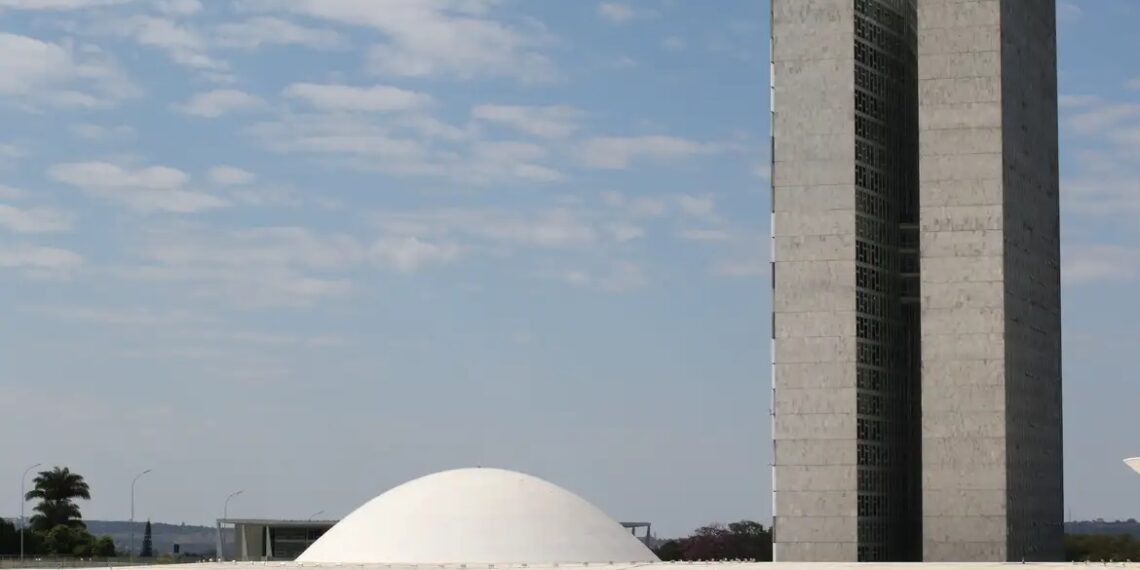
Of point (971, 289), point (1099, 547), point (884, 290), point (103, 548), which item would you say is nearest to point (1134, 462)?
point (971, 289)

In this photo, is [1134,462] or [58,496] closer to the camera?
[1134,462]

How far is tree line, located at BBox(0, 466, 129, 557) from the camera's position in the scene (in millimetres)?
174500

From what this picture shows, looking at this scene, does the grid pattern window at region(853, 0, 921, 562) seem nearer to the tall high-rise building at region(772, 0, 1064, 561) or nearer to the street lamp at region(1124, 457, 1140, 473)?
the tall high-rise building at region(772, 0, 1064, 561)

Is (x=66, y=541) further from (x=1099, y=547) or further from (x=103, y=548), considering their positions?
(x=1099, y=547)

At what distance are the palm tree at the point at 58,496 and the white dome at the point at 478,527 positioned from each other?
67.4m

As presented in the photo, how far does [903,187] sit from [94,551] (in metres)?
85.7

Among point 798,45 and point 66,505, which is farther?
point 66,505

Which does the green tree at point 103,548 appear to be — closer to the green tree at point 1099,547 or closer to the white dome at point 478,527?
the white dome at point 478,527

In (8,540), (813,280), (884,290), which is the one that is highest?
(813,280)

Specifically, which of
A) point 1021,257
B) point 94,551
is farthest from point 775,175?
point 94,551

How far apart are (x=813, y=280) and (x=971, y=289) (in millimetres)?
10626

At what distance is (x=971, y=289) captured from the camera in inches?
4921

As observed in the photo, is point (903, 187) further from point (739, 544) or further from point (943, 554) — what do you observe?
point (739, 544)

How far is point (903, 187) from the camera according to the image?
5364 inches
